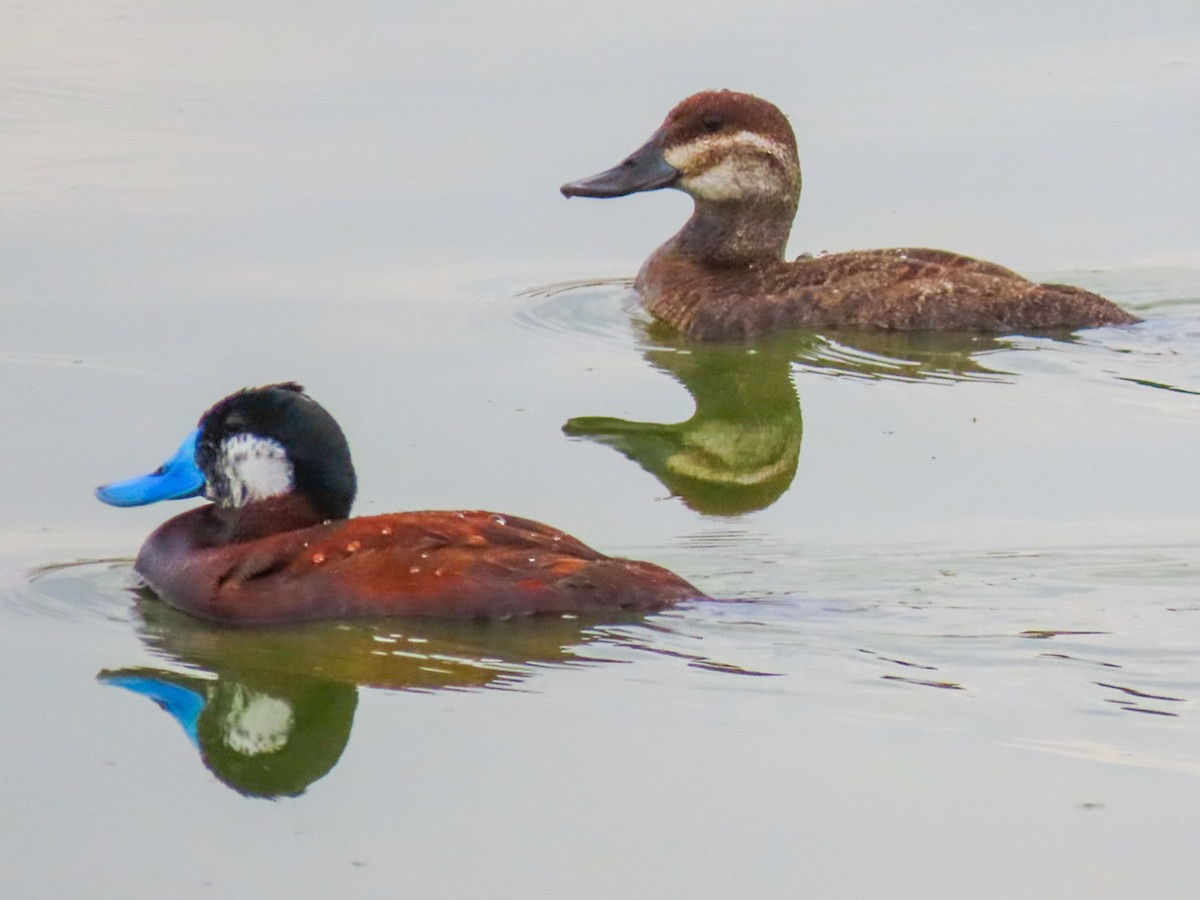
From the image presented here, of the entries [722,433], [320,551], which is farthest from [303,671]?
[722,433]

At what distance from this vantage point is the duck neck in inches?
504

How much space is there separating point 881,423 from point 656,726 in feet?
11.8

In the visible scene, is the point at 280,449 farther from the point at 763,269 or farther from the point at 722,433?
the point at 763,269

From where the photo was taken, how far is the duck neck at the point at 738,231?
42.0ft

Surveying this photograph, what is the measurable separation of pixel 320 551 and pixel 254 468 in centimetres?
42

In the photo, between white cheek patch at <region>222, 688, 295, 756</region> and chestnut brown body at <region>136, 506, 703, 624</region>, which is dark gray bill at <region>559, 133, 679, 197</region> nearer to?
chestnut brown body at <region>136, 506, 703, 624</region>

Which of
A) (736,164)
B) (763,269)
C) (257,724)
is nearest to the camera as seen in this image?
(257,724)

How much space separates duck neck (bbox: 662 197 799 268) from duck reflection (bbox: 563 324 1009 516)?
0.61 meters

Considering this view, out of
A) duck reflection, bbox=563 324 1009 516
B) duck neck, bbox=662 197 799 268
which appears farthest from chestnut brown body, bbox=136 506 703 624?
duck neck, bbox=662 197 799 268

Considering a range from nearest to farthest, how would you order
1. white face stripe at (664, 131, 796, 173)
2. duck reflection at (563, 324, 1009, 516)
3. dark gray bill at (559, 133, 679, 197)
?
duck reflection at (563, 324, 1009, 516), white face stripe at (664, 131, 796, 173), dark gray bill at (559, 133, 679, 197)

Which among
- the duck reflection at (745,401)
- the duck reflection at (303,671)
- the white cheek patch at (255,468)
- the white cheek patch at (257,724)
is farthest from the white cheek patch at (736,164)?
the white cheek patch at (257,724)

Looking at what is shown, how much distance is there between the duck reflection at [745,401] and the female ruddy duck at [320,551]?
1.52 m

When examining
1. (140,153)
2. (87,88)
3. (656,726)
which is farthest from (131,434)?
(87,88)

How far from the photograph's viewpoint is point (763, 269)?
12.6 meters
